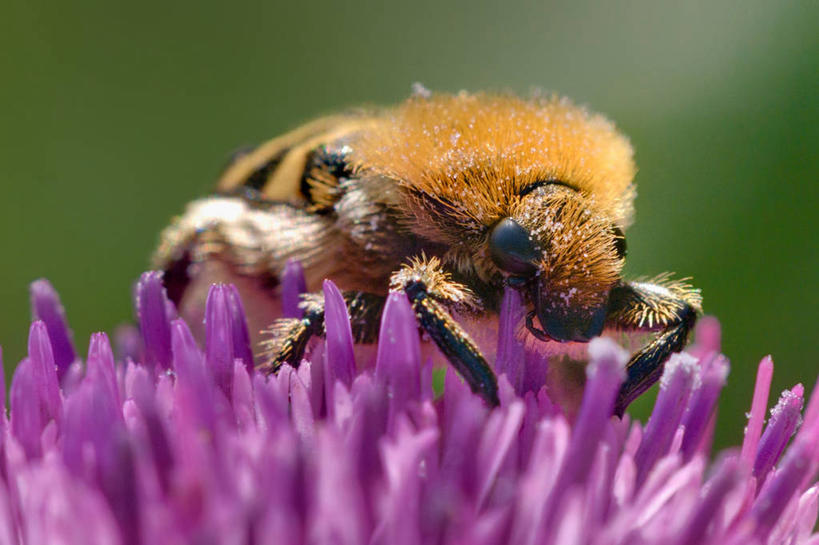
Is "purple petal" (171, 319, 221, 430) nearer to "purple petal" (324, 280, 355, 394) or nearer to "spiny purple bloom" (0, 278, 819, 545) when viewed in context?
"spiny purple bloom" (0, 278, 819, 545)

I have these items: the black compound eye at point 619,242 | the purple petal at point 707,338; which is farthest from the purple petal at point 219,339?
the purple petal at point 707,338

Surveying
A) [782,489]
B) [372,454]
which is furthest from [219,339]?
[782,489]

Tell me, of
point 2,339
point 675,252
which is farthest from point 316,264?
point 2,339

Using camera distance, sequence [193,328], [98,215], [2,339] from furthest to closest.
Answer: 1. [98,215]
2. [2,339]
3. [193,328]

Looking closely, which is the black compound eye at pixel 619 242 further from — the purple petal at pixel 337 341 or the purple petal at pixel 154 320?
the purple petal at pixel 154 320

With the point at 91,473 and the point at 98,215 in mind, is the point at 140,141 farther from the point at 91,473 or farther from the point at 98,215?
the point at 91,473

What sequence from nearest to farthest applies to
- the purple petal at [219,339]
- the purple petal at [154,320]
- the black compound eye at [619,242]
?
the black compound eye at [619,242], the purple petal at [219,339], the purple petal at [154,320]

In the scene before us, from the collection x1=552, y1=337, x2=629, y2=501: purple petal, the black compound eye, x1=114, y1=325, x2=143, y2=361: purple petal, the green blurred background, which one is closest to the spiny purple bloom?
x1=552, y1=337, x2=629, y2=501: purple petal
